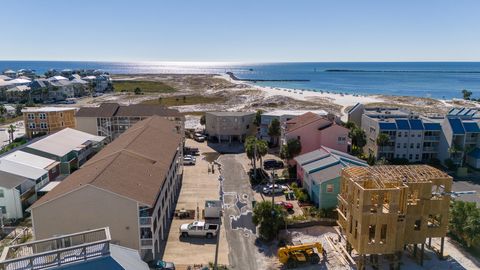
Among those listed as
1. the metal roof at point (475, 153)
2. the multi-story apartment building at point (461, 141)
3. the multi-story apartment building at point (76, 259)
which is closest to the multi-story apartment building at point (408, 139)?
the multi-story apartment building at point (461, 141)

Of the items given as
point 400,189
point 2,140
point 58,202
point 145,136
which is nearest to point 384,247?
point 400,189

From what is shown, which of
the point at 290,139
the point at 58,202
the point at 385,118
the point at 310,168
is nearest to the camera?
the point at 58,202

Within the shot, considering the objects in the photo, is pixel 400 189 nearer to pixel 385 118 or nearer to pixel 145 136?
pixel 145 136

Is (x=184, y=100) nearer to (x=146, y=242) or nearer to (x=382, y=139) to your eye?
(x=382, y=139)

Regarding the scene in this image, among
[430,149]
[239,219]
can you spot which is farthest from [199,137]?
[430,149]

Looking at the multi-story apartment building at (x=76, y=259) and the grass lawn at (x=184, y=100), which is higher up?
the multi-story apartment building at (x=76, y=259)

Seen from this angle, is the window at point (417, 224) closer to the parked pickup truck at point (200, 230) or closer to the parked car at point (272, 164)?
the parked pickup truck at point (200, 230)
